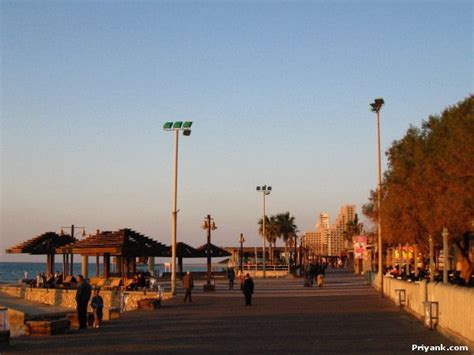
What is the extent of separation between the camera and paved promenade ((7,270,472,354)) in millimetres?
16922

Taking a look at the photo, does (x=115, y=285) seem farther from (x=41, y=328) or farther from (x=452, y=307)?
(x=452, y=307)

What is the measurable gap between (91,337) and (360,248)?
1162 inches

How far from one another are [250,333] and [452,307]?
4969 millimetres

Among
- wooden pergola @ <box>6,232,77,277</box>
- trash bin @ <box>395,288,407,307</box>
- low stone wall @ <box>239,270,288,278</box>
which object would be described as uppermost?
wooden pergola @ <box>6,232,77,277</box>

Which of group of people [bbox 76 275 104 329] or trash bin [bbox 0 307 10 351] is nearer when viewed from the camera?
trash bin [bbox 0 307 10 351]

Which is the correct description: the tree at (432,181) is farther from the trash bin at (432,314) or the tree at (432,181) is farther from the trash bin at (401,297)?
the trash bin at (432,314)

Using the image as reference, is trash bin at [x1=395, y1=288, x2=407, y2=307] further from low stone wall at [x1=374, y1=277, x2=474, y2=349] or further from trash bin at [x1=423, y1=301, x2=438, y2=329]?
trash bin at [x1=423, y1=301, x2=438, y2=329]

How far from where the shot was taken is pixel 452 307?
18828 millimetres

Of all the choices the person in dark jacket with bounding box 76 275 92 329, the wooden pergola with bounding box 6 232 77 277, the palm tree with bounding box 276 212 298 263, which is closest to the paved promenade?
the person in dark jacket with bounding box 76 275 92 329

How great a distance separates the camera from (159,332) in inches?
824

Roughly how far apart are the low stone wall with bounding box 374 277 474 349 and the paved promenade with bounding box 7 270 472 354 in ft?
1.36

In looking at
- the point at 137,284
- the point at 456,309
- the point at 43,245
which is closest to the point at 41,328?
the point at 456,309

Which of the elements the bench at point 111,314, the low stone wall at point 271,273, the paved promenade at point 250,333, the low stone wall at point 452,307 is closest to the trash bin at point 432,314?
the low stone wall at point 452,307

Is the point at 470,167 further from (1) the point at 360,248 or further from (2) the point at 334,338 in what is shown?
(1) the point at 360,248
